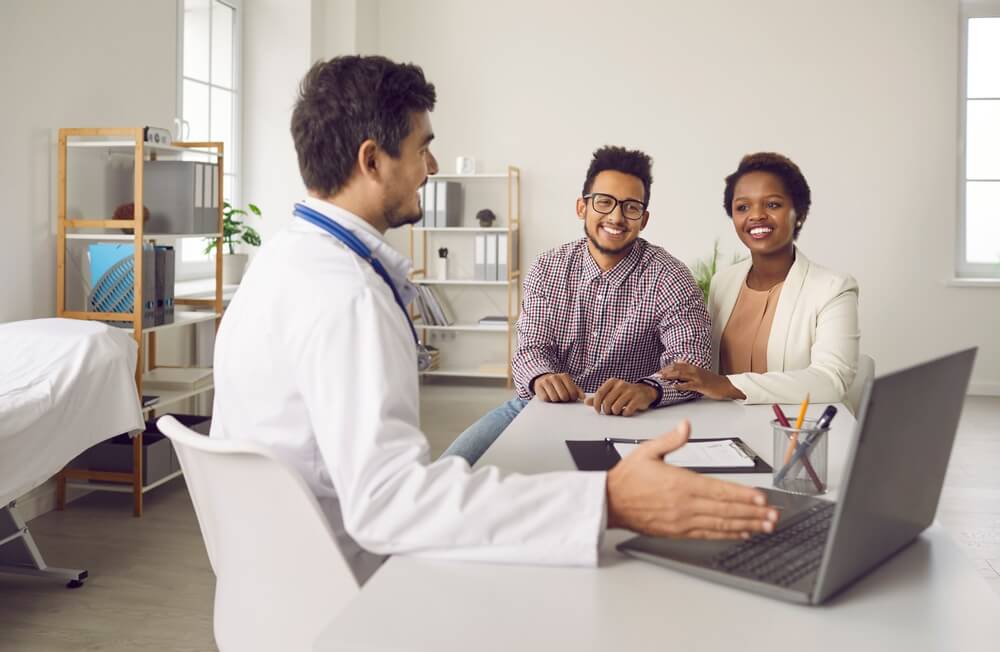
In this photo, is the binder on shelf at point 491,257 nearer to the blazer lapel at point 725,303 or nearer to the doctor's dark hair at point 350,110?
the blazer lapel at point 725,303

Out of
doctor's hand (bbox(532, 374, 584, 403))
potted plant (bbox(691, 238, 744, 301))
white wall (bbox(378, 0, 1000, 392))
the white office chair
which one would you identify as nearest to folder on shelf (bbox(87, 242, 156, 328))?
doctor's hand (bbox(532, 374, 584, 403))

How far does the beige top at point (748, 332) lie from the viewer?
7.90ft

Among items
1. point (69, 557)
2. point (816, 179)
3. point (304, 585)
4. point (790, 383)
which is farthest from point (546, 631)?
point (816, 179)

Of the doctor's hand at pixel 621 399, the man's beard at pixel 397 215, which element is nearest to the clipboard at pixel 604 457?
the doctor's hand at pixel 621 399

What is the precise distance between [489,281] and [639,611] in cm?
524

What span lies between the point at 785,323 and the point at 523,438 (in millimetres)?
931

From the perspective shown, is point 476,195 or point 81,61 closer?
point 81,61

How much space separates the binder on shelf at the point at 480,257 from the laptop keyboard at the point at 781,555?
200 inches

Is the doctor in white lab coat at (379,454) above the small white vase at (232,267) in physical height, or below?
below

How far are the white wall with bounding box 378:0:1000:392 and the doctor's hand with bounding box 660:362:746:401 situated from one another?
13.7 ft

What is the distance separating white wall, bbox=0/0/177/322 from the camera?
10.9 feet

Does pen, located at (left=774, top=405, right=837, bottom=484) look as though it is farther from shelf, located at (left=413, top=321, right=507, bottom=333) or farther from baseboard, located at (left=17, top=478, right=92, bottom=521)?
shelf, located at (left=413, top=321, right=507, bottom=333)

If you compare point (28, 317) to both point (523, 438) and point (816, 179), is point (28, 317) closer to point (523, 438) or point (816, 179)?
point (523, 438)

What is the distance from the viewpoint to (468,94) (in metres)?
6.37
